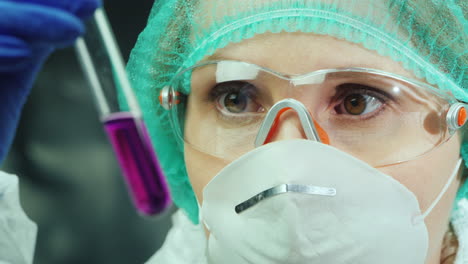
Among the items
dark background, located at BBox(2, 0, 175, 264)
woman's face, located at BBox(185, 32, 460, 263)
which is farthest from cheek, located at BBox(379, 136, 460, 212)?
dark background, located at BBox(2, 0, 175, 264)

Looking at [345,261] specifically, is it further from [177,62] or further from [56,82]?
[56,82]

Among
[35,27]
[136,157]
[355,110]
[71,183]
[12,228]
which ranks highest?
[35,27]

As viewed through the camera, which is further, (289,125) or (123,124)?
(289,125)

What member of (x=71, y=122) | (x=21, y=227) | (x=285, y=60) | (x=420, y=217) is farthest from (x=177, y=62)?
(x=71, y=122)

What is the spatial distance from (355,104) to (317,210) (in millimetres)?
258

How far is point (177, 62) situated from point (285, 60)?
356mm

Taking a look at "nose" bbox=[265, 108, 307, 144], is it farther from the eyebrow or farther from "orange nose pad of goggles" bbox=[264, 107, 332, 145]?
the eyebrow

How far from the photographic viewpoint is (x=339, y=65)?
3.46 ft

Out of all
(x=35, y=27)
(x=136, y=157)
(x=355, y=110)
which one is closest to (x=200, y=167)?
(x=136, y=157)

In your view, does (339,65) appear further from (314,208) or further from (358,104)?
(314,208)

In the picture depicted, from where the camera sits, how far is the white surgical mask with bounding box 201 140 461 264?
3.26ft

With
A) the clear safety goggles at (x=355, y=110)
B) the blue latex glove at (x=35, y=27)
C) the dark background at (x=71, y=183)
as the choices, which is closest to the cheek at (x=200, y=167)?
the clear safety goggles at (x=355, y=110)

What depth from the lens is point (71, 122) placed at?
198 cm

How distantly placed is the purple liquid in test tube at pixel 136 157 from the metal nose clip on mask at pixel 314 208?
0.19 meters
